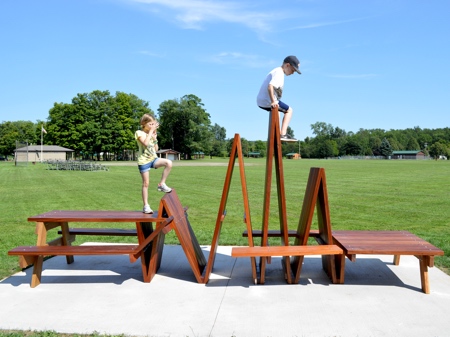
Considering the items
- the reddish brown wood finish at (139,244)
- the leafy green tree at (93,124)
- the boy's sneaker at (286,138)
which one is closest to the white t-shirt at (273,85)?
the boy's sneaker at (286,138)

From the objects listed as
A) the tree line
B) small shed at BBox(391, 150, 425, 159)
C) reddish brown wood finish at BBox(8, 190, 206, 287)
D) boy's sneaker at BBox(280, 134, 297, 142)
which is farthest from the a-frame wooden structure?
small shed at BBox(391, 150, 425, 159)

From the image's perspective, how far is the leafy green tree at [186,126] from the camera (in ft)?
328

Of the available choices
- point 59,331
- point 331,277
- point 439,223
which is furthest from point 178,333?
point 439,223

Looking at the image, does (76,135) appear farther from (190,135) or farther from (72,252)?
(72,252)

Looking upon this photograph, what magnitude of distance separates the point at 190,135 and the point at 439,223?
91.2 m

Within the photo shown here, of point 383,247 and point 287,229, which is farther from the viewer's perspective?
point 287,229

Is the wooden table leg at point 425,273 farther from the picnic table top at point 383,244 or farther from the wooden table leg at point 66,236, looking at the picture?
the wooden table leg at point 66,236

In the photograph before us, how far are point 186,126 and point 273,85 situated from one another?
96.0 metres

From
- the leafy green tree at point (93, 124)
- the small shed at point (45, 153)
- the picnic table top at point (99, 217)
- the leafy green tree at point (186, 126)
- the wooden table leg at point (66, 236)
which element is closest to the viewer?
the picnic table top at point (99, 217)

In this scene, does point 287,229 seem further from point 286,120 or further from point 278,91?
point 278,91

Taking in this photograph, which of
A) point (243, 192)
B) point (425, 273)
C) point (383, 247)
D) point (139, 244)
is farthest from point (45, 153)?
point (425, 273)

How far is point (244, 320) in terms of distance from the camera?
14.7 feet

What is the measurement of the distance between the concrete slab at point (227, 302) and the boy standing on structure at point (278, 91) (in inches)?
78.3

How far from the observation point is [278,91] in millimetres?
5719
